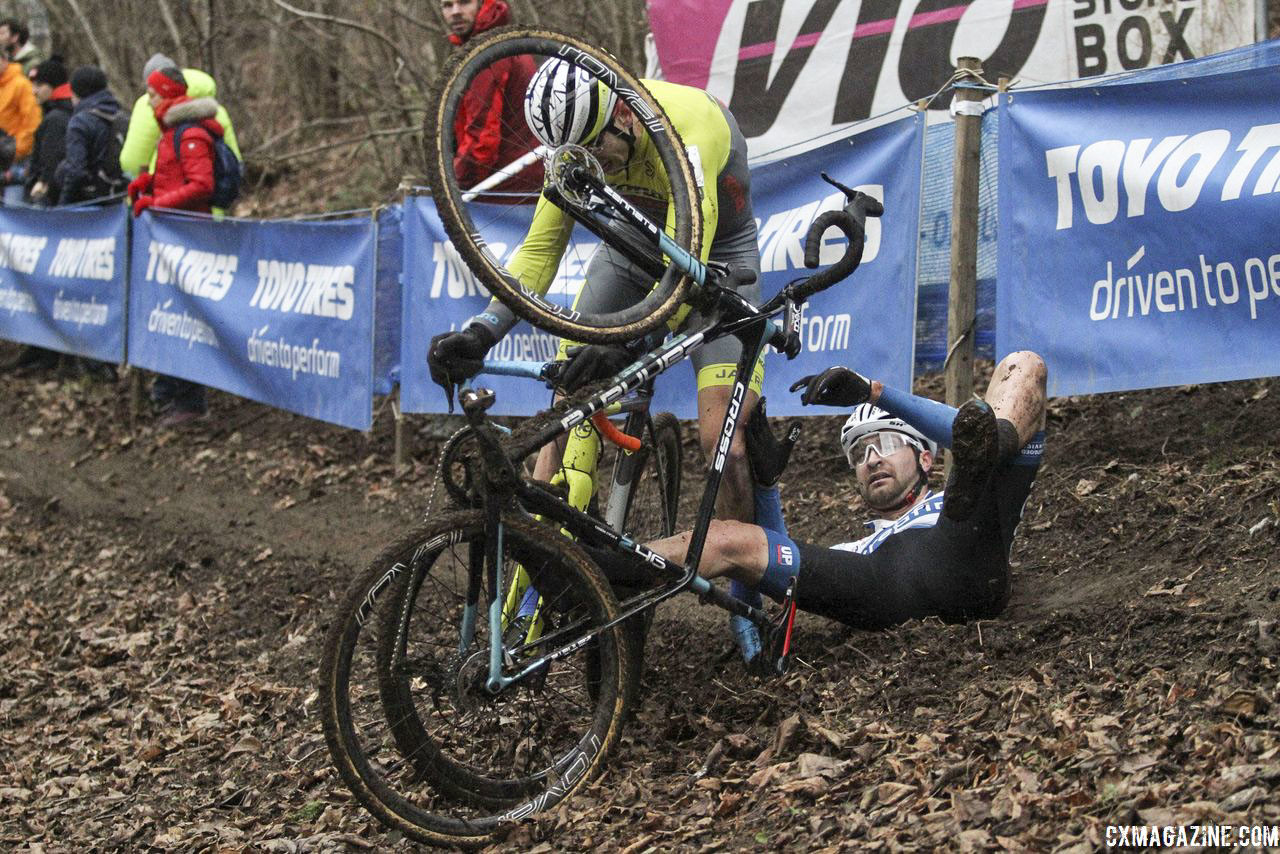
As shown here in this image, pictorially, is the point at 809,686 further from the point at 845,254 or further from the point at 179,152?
the point at 179,152

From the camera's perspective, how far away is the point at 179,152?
1130 centimetres

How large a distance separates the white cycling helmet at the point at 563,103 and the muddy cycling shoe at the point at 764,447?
3.95ft

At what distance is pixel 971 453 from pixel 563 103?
1.75 metres

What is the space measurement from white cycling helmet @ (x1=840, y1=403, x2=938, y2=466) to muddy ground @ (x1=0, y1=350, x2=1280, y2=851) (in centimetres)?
76

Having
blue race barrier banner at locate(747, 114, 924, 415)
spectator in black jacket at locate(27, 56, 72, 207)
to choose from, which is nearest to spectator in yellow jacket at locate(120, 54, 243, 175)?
spectator in black jacket at locate(27, 56, 72, 207)

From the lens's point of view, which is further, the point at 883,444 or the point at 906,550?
the point at 883,444

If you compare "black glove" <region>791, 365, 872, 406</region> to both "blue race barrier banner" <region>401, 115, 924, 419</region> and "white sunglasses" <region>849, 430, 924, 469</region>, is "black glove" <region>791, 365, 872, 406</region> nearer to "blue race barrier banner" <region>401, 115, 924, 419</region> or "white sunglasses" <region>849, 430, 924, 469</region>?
"white sunglasses" <region>849, 430, 924, 469</region>

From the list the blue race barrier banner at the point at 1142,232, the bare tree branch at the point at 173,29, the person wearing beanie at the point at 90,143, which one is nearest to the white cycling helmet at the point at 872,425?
the blue race barrier banner at the point at 1142,232

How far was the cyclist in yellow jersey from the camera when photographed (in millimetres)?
4559

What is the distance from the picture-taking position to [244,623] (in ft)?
24.8

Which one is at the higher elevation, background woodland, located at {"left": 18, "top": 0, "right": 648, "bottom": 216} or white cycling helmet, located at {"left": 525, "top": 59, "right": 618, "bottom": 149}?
background woodland, located at {"left": 18, "top": 0, "right": 648, "bottom": 216}

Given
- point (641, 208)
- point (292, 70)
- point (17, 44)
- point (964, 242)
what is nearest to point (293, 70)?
point (292, 70)

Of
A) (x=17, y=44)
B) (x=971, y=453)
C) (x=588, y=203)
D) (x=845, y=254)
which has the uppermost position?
(x=17, y=44)

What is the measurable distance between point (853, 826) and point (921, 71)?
5.54m
